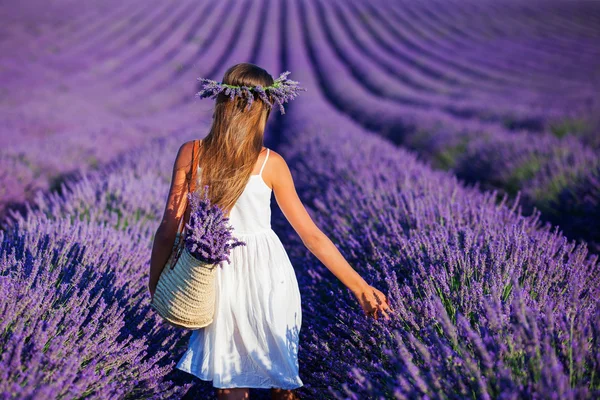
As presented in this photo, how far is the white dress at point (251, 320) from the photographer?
4.59ft

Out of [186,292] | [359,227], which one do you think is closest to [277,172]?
[186,292]

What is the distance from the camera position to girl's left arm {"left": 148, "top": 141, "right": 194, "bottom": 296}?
4.48 ft

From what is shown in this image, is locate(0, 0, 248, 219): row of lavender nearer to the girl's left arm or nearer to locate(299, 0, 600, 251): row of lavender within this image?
the girl's left arm

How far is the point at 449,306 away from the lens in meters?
1.48

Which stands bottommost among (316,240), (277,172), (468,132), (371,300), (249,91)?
(371,300)

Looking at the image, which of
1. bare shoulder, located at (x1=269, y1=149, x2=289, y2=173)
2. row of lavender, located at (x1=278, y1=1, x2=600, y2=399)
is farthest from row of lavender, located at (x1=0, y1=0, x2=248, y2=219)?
row of lavender, located at (x1=278, y1=1, x2=600, y2=399)

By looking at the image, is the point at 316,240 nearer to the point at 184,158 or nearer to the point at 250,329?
the point at 250,329

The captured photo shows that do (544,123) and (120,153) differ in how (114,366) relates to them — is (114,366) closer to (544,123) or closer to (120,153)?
(120,153)

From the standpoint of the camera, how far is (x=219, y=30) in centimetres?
1948

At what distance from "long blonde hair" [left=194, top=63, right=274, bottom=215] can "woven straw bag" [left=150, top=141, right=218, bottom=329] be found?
0.67 feet

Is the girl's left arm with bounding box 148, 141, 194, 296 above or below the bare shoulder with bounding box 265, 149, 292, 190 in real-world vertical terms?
below

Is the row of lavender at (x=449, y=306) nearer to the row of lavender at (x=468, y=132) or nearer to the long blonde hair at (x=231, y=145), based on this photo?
the long blonde hair at (x=231, y=145)

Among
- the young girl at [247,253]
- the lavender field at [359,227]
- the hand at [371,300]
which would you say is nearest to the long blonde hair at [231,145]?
the young girl at [247,253]

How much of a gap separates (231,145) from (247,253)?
0.35 m
